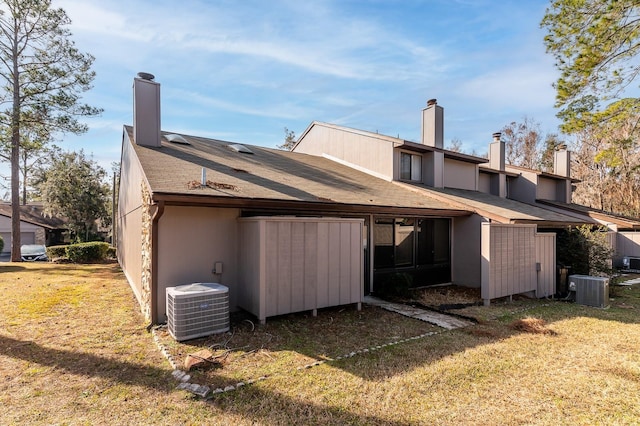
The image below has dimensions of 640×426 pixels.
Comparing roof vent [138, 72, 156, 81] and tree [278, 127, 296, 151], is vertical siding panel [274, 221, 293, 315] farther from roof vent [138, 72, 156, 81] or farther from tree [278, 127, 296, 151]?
tree [278, 127, 296, 151]

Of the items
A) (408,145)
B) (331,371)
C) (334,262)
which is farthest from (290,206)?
(408,145)

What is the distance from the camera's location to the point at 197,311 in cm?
523

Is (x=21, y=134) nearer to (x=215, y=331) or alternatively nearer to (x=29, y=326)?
(x=29, y=326)

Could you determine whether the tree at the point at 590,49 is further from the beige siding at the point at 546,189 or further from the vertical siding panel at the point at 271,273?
the vertical siding panel at the point at 271,273

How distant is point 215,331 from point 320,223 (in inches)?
107

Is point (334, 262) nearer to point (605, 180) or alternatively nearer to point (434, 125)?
point (434, 125)

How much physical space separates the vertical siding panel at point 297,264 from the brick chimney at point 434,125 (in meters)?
8.76

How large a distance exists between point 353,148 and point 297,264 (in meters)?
8.12

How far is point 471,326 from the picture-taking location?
6141 millimetres

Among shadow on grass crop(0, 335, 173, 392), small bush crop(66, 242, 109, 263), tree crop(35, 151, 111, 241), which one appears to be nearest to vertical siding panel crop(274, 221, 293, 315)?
shadow on grass crop(0, 335, 173, 392)

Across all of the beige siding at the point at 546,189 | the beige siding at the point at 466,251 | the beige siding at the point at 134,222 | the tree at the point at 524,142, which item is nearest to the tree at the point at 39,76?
the beige siding at the point at 134,222

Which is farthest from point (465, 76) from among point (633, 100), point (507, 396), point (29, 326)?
point (29, 326)

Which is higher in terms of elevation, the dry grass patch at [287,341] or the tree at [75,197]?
the tree at [75,197]

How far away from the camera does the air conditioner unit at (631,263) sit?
14.5 metres
